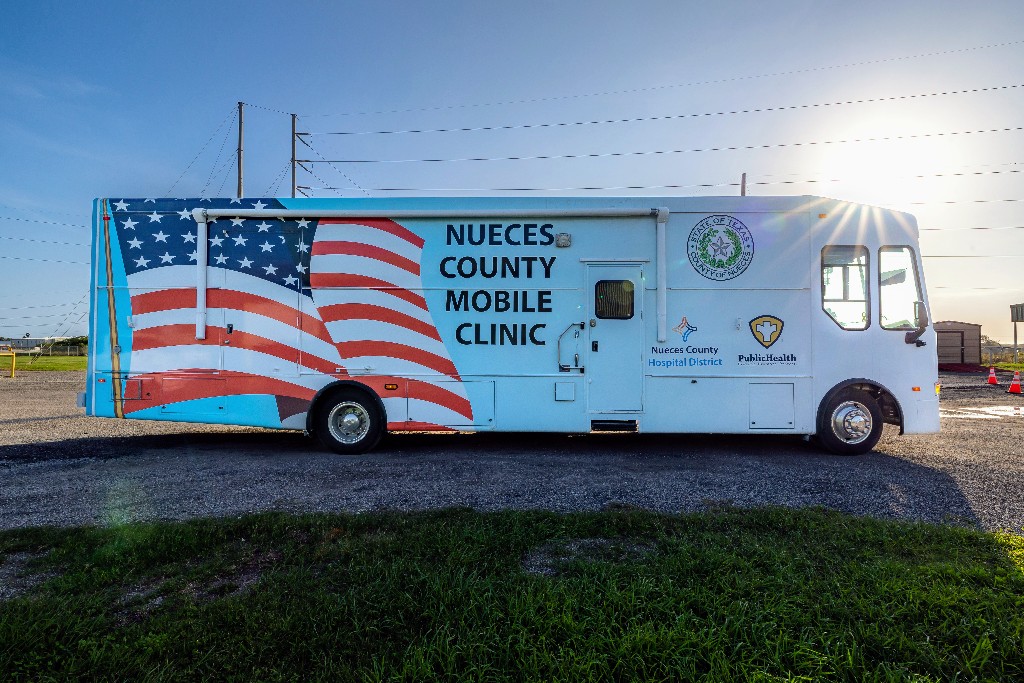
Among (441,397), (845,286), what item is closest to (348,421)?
(441,397)

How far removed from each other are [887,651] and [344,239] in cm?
642

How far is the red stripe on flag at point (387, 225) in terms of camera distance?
21.5 feet

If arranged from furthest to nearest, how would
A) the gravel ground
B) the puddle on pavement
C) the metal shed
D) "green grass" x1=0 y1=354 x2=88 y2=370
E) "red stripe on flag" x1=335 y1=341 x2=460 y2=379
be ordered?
the metal shed → "green grass" x1=0 y1=354 x2=88 y2=370 → the puddle on pavement → "red stripe on flag" x1=335 y1=341 x2=460 y2=379 → the gravel ground

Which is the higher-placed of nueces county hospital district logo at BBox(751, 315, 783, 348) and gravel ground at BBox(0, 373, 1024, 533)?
nueces county hospital district logo at BBox(751, 315, 783, 348)

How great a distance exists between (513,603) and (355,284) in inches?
196

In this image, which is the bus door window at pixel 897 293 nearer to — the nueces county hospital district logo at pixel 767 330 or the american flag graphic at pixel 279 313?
the nueces county hospital district logo at pixel 767 330

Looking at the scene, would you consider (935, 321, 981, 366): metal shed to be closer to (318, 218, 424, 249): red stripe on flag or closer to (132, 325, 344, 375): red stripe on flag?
(318, 218, 424, 249): red stripe on flag

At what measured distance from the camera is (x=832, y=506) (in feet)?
14.3

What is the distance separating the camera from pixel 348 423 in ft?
21.5

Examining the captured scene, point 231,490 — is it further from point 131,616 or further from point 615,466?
point 615,466

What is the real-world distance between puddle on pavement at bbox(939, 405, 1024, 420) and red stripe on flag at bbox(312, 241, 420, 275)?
1025 centimetres

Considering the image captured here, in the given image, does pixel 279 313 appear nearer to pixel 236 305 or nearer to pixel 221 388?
pixel 236 305

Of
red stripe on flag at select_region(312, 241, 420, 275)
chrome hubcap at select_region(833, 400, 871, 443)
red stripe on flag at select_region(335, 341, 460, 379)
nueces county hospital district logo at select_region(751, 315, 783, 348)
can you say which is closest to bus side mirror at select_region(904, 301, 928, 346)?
chrome hubcap at select_region(833, 400, 871, 443)

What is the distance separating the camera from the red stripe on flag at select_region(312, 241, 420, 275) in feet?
21.5
